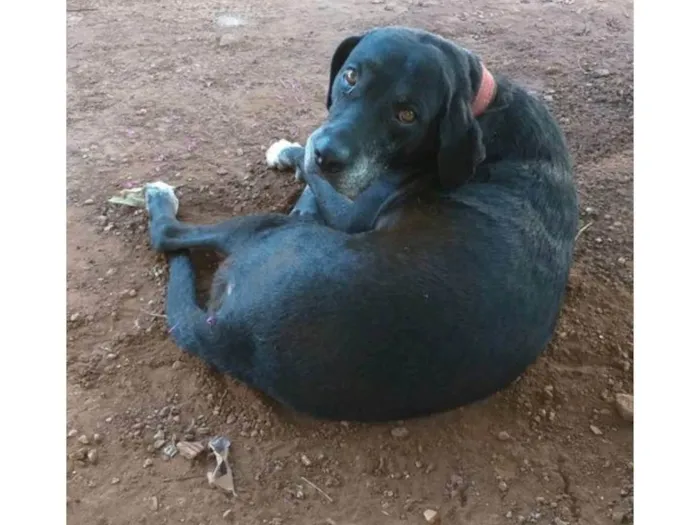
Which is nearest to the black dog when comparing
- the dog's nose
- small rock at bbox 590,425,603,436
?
the dog's nose

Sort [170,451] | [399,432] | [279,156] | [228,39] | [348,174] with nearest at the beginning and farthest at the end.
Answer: [170,451] < [399,432] < [348,174] < [279,156] < [228,39]

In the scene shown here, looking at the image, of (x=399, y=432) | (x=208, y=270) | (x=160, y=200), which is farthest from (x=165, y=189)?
(x=399, y=432)

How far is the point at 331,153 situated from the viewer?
10.4ft

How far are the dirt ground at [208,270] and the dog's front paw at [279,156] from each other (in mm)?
74

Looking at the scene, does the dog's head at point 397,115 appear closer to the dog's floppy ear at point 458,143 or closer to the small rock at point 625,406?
the dog's floppy ear at point 458,143

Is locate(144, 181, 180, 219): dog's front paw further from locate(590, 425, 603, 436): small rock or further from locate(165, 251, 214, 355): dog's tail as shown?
locate(590, 425, 603, 436): small rock

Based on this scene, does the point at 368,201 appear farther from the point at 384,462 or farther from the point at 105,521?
the point at 105,521

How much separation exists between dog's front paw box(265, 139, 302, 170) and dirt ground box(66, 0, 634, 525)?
7 centimetres

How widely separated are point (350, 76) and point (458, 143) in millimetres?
501

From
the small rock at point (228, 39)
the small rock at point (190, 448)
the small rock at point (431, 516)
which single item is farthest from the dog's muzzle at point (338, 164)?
the small rock at point (228, 39)

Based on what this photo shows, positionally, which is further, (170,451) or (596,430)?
(596,430)

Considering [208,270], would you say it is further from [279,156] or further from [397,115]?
[397,115]

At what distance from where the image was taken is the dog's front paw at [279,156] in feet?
14.0

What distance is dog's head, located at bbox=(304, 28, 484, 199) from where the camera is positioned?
3.20 m
